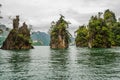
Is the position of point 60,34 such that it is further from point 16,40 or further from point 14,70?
point 14,70

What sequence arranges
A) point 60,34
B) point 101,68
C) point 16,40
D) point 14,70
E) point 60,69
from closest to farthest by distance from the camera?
point 14,70, point 60,69, point 101,68, point 16,40, point 60,34

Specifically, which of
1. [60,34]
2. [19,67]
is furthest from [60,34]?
[19,67]

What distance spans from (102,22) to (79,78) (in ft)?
492

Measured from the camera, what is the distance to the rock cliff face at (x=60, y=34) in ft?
612

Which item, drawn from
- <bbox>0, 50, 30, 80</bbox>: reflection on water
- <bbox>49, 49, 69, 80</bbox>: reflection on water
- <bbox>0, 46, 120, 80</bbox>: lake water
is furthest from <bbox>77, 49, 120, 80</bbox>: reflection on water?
<bbox>0, 50, 30, 80</bbox>: reflection on water

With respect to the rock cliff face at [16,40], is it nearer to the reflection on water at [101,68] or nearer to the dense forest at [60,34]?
the dense forest at [60,34]

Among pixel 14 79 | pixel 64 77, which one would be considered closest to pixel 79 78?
pixel 64 77

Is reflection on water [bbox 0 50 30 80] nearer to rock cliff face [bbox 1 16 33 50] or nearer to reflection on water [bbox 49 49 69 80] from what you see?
reflection on water [bbox 49 49 69 80]

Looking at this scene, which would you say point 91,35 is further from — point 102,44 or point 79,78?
point 79,78

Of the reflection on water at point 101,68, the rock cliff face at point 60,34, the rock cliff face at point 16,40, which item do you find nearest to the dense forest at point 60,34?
the rock cliff face at point 60,34

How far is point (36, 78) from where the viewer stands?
37.2 meters

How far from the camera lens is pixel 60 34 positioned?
186500 millimetres

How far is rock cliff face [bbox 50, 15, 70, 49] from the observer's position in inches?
7347

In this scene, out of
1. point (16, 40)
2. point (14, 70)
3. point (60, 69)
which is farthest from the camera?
point (16, 40)
